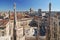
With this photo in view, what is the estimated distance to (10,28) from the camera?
224 centimetres

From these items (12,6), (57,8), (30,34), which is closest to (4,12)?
(12,6)

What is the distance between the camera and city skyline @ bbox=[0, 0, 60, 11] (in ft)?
7.45

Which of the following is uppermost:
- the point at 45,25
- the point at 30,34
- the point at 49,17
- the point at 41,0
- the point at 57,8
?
the point at 41,0

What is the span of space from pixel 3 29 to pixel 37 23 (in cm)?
60

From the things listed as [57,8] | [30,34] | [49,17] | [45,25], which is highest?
[57,8]

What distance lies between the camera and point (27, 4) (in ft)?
7.52

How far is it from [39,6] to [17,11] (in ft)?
1.31

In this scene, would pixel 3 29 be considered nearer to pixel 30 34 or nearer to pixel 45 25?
pixel 30 34

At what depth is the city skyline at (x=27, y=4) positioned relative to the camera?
7.45 feet

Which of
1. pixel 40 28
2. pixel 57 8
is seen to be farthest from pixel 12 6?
pixel 57 8

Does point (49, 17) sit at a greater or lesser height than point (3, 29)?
greater

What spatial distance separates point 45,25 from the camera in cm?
230

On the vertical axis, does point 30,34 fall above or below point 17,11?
below

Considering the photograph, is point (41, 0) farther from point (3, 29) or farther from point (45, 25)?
point (3, 29)
